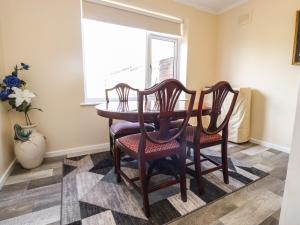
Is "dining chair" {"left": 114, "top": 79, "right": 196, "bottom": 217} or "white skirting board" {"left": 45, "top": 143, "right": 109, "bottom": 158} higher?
"dining chair" {"left": 114, "top": 79, "right": 196, "bottom": 217}

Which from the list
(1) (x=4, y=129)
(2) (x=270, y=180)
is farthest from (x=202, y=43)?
(1) (x=4, y=129)

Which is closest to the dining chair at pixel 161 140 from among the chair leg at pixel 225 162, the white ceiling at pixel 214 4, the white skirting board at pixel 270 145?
the chair leg at pixel 225 162

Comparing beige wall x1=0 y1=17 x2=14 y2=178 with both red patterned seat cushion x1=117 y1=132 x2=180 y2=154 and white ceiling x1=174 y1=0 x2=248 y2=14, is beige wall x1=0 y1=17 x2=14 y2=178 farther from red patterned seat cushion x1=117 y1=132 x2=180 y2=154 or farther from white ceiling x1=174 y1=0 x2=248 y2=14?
white ceiling x1=174 y1=0 x2=248 y2=14

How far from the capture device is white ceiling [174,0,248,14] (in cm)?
301

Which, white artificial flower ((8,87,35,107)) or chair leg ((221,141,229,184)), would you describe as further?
white artificial flower ((8,87,35,107))

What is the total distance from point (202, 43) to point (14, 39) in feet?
9.59

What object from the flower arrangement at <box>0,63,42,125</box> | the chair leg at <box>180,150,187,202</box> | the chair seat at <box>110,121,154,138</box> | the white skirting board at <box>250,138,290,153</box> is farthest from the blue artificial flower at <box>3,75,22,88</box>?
the white skirting board at <box>250,138,290,153</box>

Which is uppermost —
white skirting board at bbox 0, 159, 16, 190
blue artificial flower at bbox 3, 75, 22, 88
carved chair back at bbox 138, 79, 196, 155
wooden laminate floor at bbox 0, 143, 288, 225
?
blue artificial flower at bbox 3, 75, 22, 88

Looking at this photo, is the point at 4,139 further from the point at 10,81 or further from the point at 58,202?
the point at 58,202

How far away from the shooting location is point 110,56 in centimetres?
271

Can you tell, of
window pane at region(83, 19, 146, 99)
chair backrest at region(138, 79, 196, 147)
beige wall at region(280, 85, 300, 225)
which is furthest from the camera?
window pane at region(83, 19, 146, 99)

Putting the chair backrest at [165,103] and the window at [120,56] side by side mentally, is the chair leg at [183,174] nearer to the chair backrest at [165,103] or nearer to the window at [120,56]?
the chair backrest at [165,103]

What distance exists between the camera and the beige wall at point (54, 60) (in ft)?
6.57

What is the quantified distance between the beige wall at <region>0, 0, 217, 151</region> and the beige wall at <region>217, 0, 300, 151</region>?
1.60 metres
